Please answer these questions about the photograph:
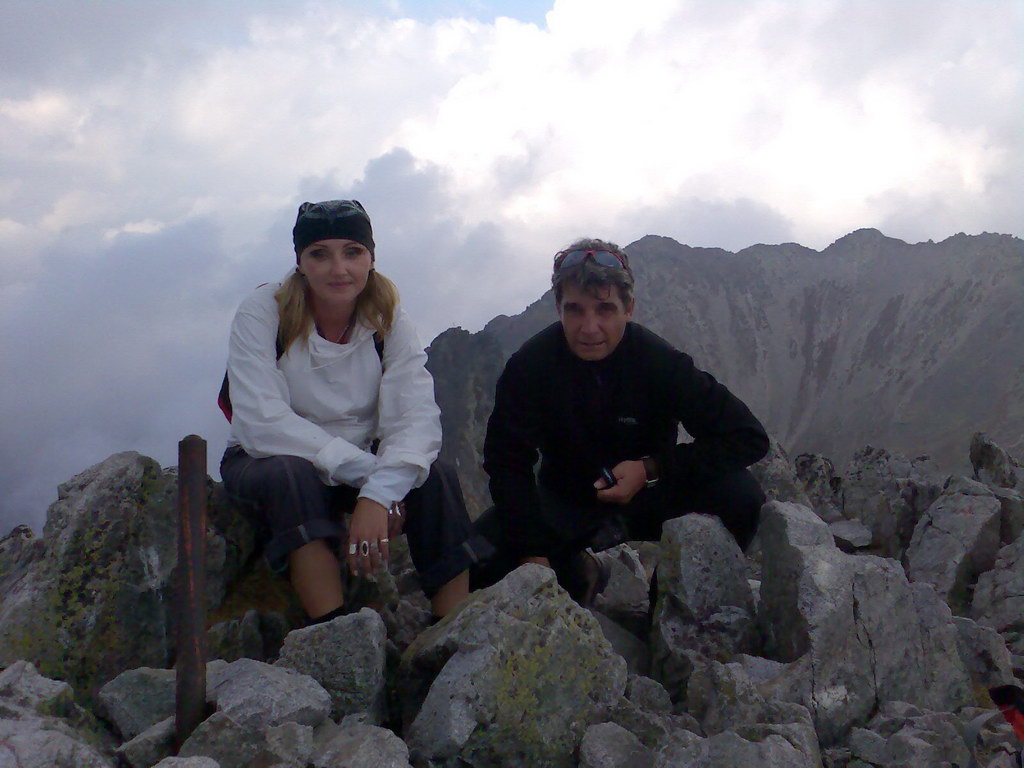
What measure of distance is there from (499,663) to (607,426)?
212 cm

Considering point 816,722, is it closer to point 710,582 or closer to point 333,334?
point 710,582

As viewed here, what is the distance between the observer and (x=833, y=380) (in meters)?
106

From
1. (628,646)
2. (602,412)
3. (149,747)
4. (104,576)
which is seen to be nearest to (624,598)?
(628,646)

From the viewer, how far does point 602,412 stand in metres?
5.16

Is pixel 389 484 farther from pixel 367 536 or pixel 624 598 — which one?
pixel 624 598

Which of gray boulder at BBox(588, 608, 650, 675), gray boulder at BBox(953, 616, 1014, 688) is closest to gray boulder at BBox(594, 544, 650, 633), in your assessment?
gray boulder at BBox(588, 608, 650, 675)

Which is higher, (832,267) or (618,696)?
(832,267)

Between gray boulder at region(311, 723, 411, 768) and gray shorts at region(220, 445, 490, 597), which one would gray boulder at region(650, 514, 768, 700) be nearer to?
gray shorts at region(220, 445, 490, 597)

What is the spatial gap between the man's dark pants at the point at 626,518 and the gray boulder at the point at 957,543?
363cm

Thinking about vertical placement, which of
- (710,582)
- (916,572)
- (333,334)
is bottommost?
(916,572)

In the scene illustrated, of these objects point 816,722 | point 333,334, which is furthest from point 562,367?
point 816,722

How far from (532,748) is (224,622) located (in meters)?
2.11

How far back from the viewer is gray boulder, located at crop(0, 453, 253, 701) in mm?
4148

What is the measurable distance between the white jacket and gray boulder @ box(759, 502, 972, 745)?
6.72 feet
